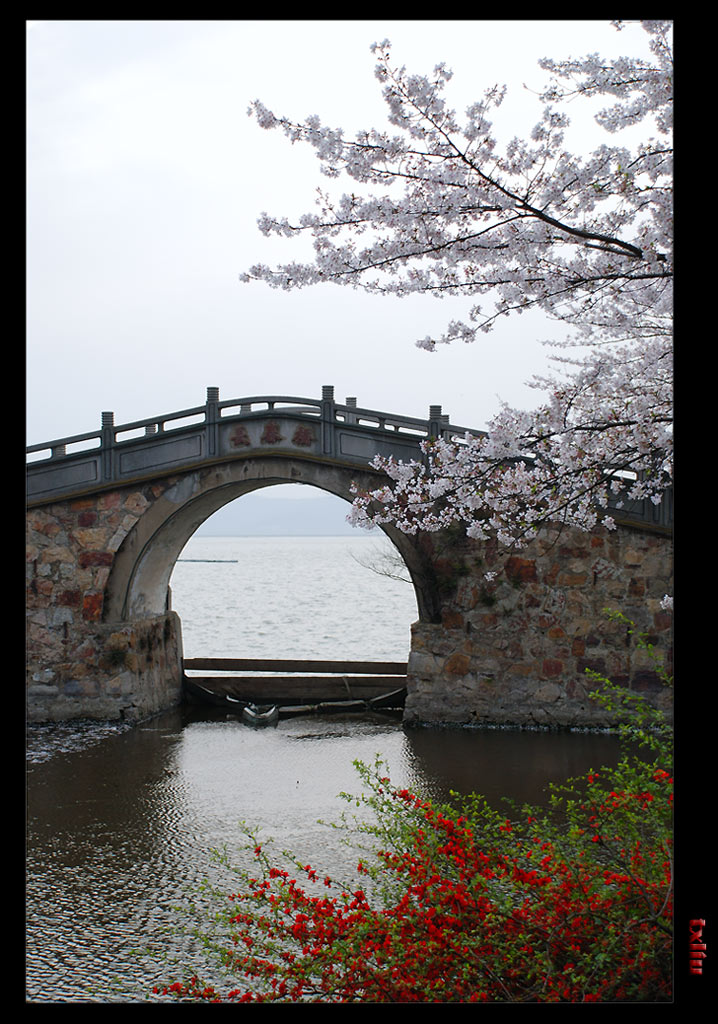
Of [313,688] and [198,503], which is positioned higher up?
[198,503]

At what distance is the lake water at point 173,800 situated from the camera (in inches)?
237

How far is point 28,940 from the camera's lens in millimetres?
6051

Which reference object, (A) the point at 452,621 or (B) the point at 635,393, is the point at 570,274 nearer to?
(B) the point at 635,393

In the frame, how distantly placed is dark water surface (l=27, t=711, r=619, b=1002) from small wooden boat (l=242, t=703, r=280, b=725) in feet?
0.64

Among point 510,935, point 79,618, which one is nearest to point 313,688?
point 79,618

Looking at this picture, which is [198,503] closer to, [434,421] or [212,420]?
[212,420]

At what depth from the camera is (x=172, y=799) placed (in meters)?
9.74

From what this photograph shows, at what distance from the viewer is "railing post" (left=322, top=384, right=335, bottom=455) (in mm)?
13523

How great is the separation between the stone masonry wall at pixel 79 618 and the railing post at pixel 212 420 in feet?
3.28

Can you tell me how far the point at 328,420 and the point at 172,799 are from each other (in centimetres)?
618

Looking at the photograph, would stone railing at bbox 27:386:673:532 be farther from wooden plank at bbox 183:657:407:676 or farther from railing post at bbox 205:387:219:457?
wooden plank at bbox 183:657:407:676

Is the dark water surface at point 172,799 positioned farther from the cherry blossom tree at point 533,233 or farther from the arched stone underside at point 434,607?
the cherry blossom tree at point 533,233

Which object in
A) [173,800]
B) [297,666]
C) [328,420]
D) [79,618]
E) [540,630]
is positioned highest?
[328,420]
